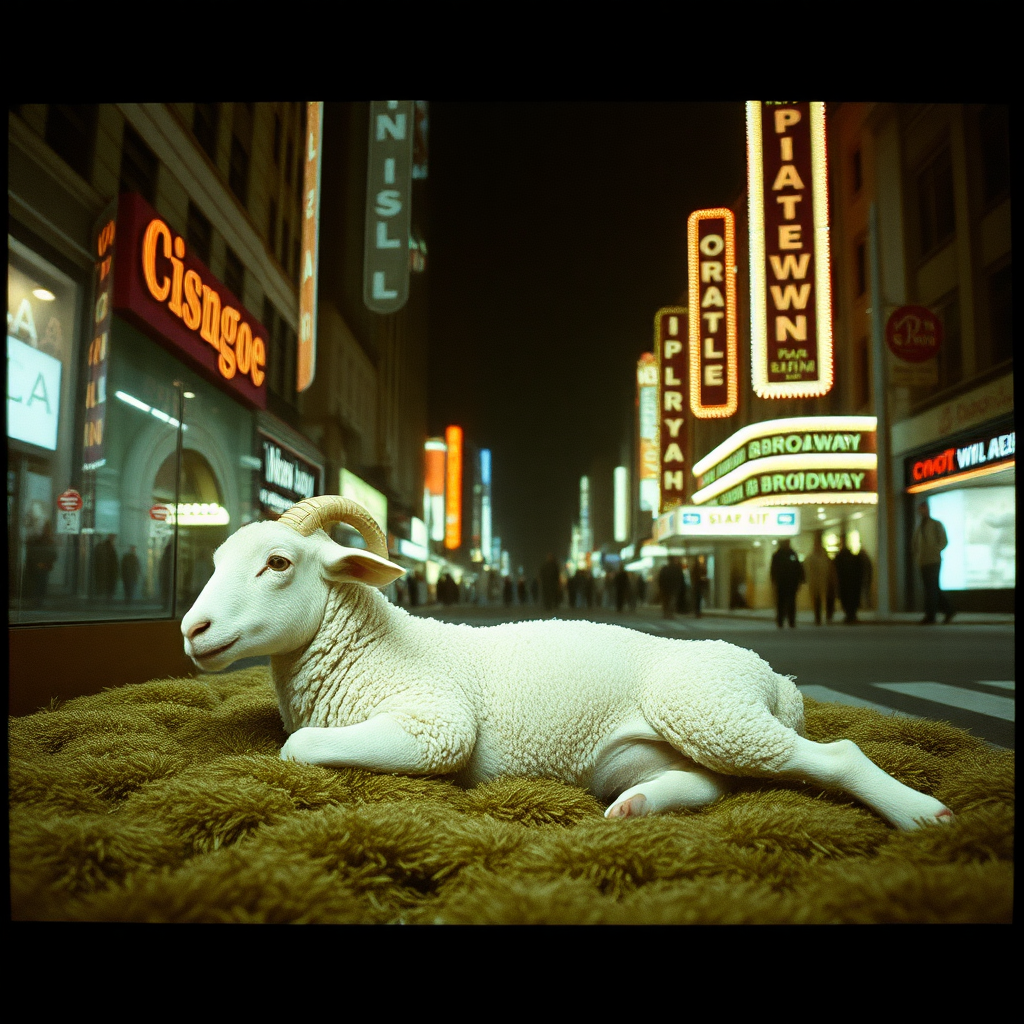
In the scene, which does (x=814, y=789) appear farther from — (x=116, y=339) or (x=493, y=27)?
(x=116, y=339)

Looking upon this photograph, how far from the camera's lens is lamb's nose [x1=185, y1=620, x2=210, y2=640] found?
74.9 inches

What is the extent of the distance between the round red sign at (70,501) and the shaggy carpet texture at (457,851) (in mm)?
1245

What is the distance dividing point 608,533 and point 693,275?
7696 centimetres

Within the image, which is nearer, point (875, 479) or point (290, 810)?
point (290, 810)

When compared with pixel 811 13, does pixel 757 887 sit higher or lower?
lower

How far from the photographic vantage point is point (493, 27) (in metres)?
1.61

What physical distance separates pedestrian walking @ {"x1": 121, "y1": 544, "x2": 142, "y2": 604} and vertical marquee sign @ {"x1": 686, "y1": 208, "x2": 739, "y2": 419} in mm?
12584

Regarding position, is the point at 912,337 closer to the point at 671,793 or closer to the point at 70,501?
the point at 671,793

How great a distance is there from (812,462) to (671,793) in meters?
10.5

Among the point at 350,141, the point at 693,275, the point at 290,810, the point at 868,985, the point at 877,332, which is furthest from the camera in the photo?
the point at 693,275

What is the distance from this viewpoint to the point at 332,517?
228 centimetres

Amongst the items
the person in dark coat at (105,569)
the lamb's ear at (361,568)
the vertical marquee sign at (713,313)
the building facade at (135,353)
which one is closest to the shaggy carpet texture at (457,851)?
the lamb's ear at (361,568)

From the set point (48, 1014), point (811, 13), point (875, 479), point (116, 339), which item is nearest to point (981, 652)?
point (811, 13)

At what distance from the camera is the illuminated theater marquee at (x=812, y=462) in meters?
10.7
